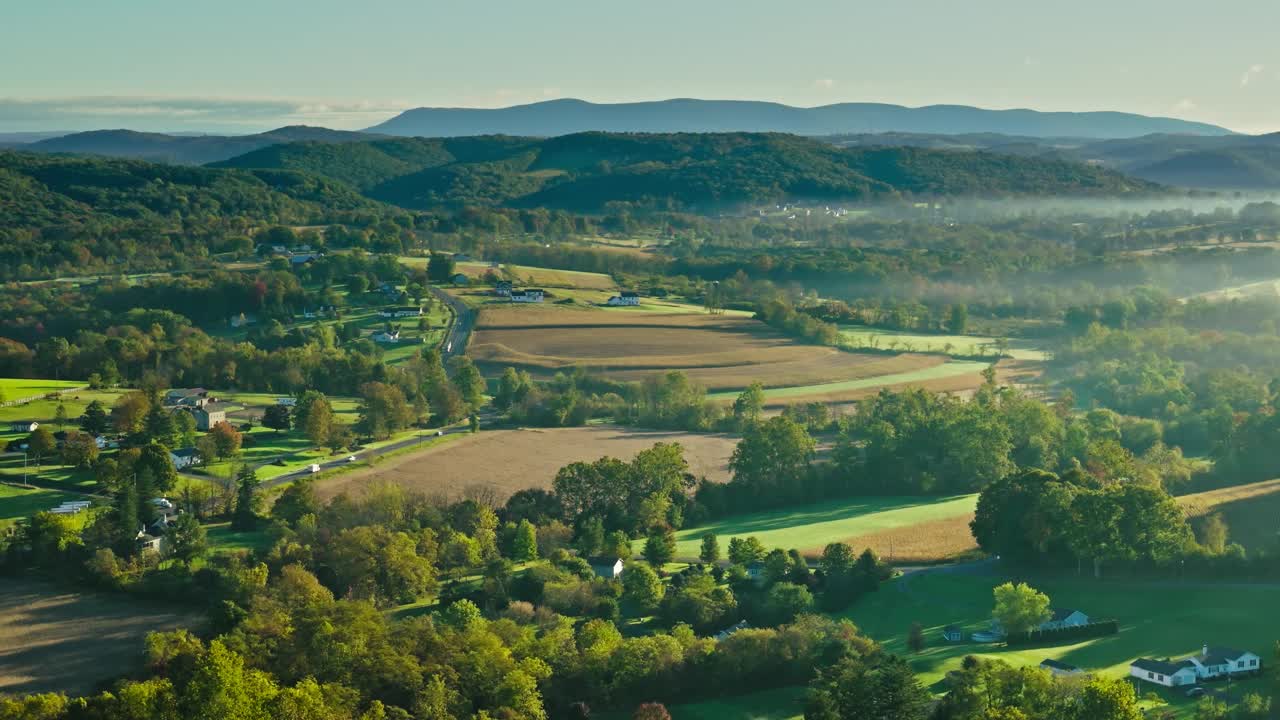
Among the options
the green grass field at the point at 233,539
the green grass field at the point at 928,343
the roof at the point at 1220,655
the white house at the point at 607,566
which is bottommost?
the white house at the point at 607,566

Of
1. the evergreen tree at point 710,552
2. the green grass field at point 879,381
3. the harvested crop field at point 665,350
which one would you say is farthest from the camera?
the harvested crop field at point 665,350

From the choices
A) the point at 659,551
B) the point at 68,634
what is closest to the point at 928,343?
the point at 659,551

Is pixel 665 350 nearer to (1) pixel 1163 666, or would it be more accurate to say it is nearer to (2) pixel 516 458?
(2) pixel 516 458

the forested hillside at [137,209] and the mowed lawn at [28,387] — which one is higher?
the forested hillside at [137,209]

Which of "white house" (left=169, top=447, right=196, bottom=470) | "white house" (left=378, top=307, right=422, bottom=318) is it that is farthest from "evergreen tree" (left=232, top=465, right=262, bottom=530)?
"white house" (left=378, top=307, right=422, bottom=318)

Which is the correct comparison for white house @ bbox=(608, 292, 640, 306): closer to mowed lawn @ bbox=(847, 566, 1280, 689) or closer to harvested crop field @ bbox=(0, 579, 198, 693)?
mowed lawn @ bbox=(847, 566, 1280, 689)

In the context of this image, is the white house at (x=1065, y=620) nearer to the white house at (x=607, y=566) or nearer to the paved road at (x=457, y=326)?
the white house at (x=607, y=566)

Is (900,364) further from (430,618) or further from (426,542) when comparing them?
(430,618)

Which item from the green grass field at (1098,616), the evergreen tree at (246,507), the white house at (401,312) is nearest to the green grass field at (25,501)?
the evergreen tree at (246,507)
